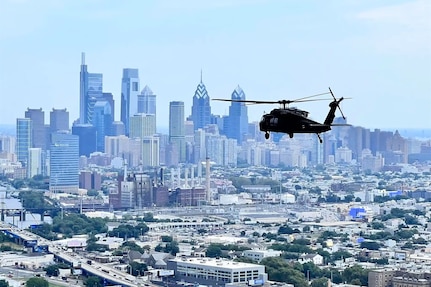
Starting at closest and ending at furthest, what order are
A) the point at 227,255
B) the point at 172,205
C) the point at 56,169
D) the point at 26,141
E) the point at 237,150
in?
the point at 227,255 < the point at 172,205 < the point at 56,169 < the point at 26,141 < the point at 237,150

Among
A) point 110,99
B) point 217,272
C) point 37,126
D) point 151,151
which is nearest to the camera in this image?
point 217,272

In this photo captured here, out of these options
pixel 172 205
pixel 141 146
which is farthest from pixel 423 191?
pixel 141 146

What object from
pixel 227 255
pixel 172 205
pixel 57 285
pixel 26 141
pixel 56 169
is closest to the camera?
pixel 57 285

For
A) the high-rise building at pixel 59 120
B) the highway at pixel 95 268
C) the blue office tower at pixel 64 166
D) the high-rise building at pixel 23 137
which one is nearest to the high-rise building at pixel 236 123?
the high-rise building at pixel 59 120

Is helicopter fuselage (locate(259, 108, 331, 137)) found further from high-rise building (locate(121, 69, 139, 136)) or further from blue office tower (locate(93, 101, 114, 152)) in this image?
high-rise building (locate(121, 69, 139, 136))

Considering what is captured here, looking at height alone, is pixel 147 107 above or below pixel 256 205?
above

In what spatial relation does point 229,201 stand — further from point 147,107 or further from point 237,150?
point 147,107

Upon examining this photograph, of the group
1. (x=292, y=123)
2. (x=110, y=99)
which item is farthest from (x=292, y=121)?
(x=110, y=99)

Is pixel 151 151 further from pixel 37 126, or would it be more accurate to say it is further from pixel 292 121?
pixel 292 121
